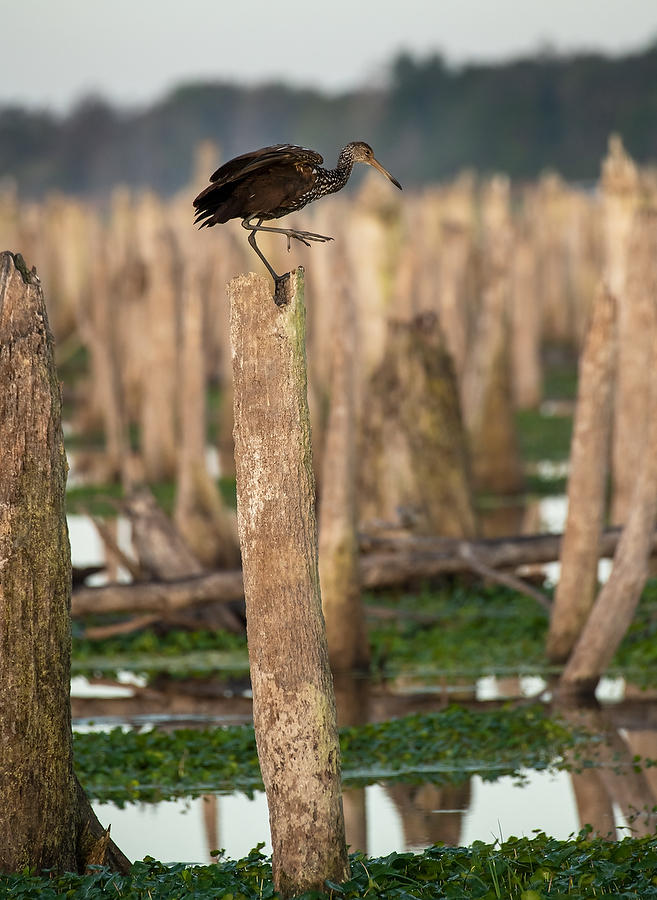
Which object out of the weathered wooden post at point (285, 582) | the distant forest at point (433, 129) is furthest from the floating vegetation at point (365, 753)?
the distant forest at point (433, 129)

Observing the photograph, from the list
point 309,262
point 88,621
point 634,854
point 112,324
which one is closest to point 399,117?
point 309,262

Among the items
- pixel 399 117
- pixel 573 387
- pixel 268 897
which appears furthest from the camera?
pixel 399 117

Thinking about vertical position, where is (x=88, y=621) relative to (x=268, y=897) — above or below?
above

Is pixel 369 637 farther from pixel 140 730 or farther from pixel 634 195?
pixel 634 195

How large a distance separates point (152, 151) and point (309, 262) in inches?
3264

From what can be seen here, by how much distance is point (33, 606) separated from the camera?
6.64 meters

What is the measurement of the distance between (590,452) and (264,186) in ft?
18.6

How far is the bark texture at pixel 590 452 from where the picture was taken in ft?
37.1

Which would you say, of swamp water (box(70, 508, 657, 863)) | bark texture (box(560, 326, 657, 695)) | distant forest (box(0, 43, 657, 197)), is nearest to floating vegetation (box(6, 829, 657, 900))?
A: swamp water (box(70, 508, 657, 863))

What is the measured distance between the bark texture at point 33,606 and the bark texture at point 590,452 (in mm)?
5410

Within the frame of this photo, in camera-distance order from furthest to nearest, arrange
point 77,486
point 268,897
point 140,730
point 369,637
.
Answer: point 77,486 → point 369,637 → point 140,730 → point 268,897

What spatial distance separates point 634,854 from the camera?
7051 mm

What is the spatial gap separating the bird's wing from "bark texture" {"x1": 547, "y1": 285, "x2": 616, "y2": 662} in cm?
547

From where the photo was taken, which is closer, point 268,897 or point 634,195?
point 268,897
